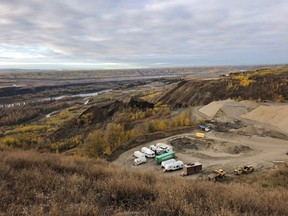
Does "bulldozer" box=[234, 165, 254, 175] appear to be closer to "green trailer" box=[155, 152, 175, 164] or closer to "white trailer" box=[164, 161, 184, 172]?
"white trailer" box=[164, 161, 184, 172]

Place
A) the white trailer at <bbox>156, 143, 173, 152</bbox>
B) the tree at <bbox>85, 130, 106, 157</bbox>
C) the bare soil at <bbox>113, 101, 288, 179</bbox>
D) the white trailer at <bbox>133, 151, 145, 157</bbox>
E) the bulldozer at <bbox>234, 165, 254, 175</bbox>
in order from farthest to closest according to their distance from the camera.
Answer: the tree at <bbox>85, 130, 106, 157</bbox> < the white trailer at <bbox>156, 143, 173, 152</bbox> < the white trailer at <bbox>133, 151, 145, 157</bbox> < the bare soil at <bbox>113, 101, 288, 179</bbox> < the bulldozer at <bbox>234, 165, 254, 175</bbox>

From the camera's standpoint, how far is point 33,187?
265 inches

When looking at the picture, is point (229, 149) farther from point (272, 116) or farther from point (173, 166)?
point (272, 116)

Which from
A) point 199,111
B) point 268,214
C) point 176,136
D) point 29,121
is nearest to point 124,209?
point 268,214

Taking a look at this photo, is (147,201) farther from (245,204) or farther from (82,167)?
(82,167)

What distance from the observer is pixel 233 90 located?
7212 cm

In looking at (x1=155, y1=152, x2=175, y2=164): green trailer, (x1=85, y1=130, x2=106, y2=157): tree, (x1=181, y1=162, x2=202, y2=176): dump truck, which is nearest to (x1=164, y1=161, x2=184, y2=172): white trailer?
(x1=181, y1=162, x2=202, y2=176): dump truck

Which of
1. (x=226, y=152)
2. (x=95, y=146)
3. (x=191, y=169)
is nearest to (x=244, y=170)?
(x=191, y=169)

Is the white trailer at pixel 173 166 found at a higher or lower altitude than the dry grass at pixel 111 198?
lower

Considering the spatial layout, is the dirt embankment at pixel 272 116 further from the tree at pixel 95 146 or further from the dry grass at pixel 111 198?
the dry grass at pixel 111 198

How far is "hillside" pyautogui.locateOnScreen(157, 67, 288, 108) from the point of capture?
65.7 m

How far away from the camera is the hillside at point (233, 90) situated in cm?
A: 6569

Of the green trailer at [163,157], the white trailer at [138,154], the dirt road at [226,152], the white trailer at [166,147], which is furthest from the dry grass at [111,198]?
the white trailer at [166,147]

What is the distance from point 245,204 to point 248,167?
19546 mm
